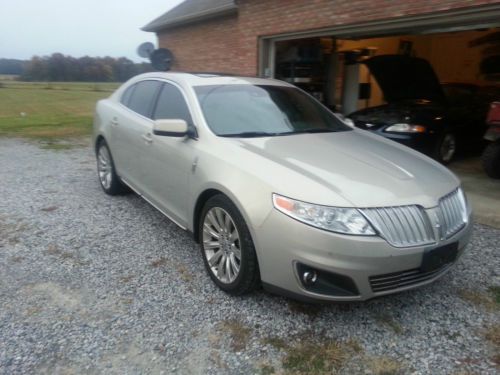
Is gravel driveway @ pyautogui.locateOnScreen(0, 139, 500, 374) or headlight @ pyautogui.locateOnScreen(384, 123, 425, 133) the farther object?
headlight @ pyautogui.locateOnScreen(384, 123, 425, 133)

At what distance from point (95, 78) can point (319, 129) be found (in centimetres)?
2961

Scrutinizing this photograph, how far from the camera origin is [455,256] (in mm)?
2764

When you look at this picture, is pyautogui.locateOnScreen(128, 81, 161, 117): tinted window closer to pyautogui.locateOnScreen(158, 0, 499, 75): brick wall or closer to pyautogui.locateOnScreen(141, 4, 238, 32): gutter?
pyautogui.locateOnScreen(158, 0, 499, 75): brick wall

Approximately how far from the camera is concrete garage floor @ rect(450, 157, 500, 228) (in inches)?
188

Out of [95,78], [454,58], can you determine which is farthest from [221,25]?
[95,78]

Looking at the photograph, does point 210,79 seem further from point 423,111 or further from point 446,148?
point 446,148

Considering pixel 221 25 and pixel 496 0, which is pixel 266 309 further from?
pixel 221 25

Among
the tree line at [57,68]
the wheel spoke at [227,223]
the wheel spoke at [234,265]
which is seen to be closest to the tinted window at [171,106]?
the wheel spoke at [227,223]

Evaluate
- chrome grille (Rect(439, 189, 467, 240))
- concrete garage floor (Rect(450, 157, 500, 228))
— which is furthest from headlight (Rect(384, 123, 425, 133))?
chrome grille (Rect(439, 189, 467, 240))

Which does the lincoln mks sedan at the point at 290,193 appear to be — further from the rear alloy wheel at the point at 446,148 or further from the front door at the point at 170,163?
the rear alloy wheel at the point at 446,148

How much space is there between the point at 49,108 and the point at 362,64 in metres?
15.5

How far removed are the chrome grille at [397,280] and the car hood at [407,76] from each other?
19.8ft

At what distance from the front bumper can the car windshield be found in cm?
117

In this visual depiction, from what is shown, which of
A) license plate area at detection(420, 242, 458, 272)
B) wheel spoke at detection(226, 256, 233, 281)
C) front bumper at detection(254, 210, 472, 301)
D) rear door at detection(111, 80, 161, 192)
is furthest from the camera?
rear door at detection(111, 80, 161, 192)
